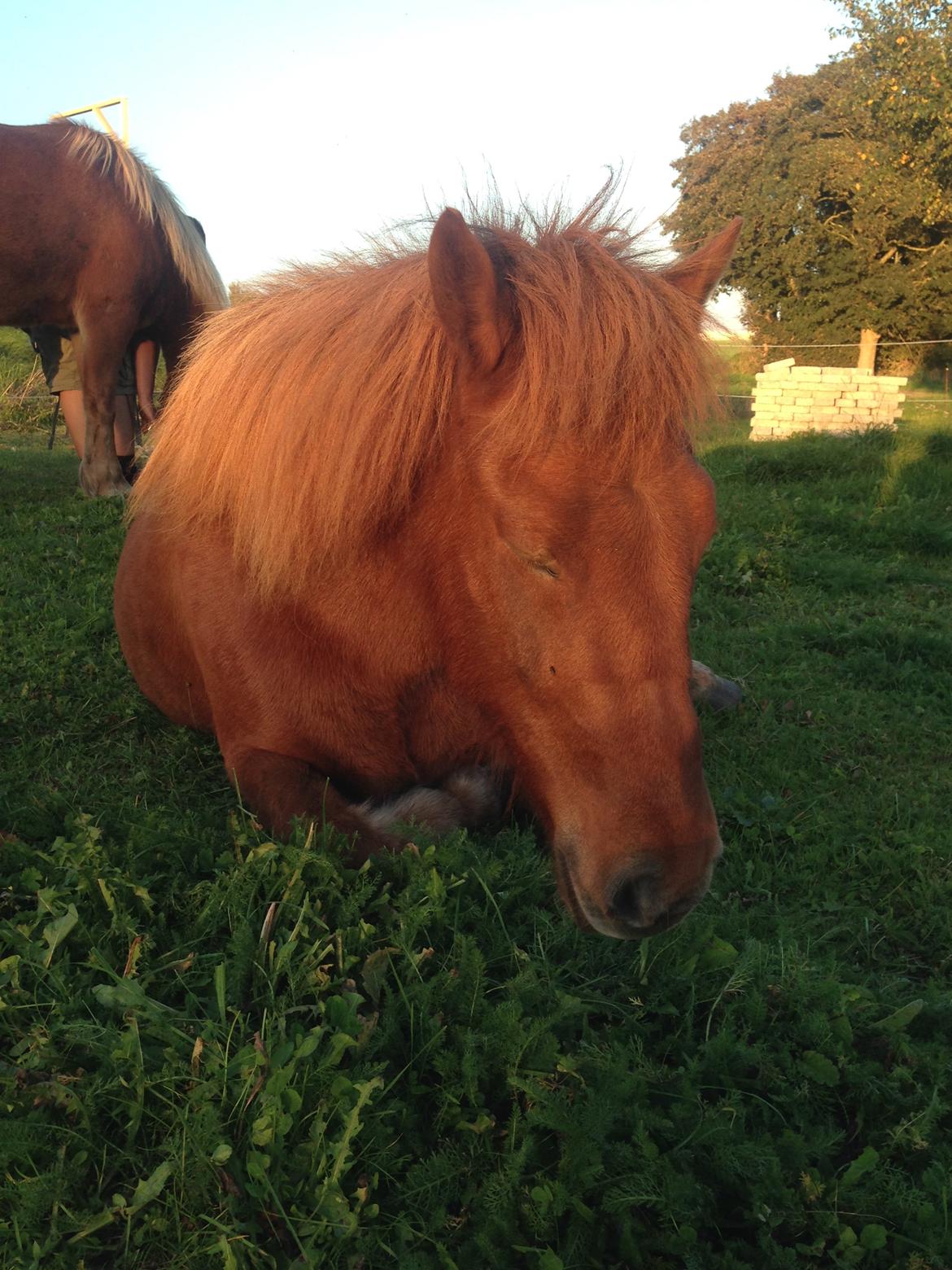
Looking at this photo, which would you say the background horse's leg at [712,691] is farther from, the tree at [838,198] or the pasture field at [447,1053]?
the tree at [838,198]

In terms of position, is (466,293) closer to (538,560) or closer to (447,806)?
(538,560)

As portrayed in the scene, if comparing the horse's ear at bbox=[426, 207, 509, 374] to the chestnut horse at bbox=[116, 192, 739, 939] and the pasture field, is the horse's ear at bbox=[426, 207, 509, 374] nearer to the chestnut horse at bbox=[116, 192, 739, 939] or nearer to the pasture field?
the chestnut horse at bbox=[116, 192, 739, 939]

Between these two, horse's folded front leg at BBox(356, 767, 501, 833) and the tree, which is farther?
the tree

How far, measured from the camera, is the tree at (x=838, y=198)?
2505 centimetres

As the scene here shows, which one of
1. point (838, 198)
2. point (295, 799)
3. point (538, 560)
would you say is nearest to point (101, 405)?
point (295, 799)

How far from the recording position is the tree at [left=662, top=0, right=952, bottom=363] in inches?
986

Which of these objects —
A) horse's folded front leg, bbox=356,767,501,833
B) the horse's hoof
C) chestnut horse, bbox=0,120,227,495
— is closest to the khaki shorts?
chestnut horse, bbox=0,120,227,495

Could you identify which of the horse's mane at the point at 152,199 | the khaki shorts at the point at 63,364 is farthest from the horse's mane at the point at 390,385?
the khaki shorts at the point at 63,364

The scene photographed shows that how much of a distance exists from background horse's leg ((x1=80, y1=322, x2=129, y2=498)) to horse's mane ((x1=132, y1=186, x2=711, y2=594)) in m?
4.13

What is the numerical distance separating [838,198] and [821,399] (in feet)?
76.1

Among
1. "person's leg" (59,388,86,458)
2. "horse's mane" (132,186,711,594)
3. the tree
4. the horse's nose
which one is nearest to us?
the horse's nose

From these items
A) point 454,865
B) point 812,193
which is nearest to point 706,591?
point 454,865

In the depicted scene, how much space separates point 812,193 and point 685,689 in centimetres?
3588

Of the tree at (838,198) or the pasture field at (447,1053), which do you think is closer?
the pasture field at (447,1053)
